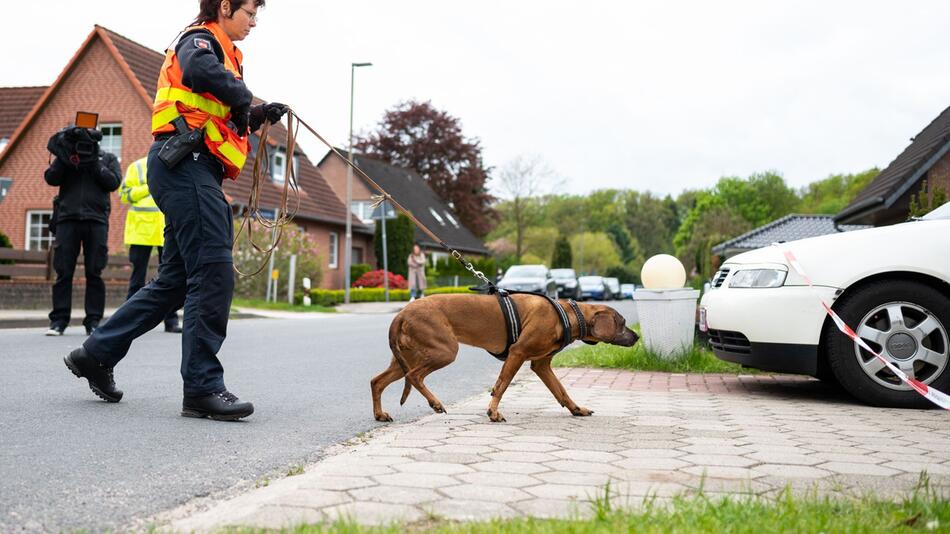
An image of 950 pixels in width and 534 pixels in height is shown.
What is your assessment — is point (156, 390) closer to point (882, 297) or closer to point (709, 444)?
point (709, 444)

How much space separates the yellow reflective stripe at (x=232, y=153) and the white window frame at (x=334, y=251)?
33820mm

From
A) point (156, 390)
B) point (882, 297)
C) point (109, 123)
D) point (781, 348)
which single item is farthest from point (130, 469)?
point (109, 123)

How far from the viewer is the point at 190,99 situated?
489 cm

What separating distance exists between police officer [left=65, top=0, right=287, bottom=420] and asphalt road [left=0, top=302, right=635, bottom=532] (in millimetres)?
301

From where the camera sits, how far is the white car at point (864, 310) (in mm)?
5758

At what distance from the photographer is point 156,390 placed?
6.10 meters

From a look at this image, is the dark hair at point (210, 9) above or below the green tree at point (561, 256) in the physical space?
below

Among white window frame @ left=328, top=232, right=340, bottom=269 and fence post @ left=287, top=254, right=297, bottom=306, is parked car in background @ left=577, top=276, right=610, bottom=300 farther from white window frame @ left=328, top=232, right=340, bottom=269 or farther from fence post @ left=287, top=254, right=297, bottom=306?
fence post @ left=287, top=254, right=297, bottom=306

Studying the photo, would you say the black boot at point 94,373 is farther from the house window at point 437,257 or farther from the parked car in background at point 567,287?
the house window at point 437,257

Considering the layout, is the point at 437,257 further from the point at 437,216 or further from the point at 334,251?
the point at 334,251

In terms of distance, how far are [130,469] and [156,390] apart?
2646mm

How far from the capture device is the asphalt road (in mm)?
A: 3101

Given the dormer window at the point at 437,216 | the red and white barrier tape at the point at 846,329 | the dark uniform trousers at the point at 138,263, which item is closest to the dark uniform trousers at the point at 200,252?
the red and white barrier tape at the point at 846,329

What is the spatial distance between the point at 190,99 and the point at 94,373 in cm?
166
